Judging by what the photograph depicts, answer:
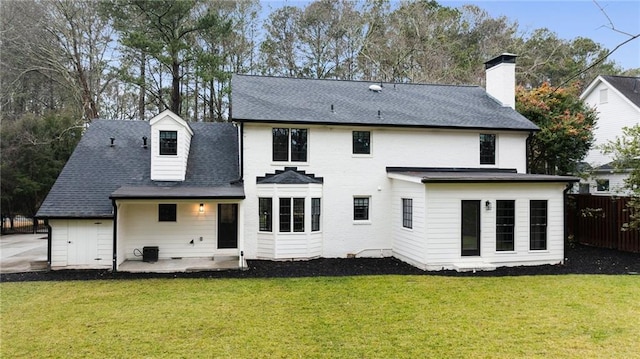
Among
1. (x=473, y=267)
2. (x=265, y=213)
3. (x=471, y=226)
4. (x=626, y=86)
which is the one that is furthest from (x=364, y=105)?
(x=626, y=86)

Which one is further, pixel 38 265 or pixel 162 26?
pixel 162 26

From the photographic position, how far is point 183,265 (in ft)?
39.5

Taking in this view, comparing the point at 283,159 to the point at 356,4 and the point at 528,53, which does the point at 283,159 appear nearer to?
the point at 356,4

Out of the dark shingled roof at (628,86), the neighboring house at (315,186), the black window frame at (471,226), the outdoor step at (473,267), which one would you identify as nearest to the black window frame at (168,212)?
the neighboring house at (315,186)

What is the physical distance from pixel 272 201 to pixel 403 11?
22.4 meters

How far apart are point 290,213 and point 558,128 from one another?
12226mm

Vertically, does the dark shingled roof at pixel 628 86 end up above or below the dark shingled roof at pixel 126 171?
above

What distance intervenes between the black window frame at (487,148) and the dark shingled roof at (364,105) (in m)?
0.56

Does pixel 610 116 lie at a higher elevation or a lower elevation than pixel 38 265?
higher

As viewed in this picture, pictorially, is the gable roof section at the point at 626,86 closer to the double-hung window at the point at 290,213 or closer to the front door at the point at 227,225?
the double-hung window at the point at 290,213

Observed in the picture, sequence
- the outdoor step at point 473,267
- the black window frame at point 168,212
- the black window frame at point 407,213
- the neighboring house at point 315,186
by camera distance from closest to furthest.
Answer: the outdoor step at point 473,267 → the neighboring house at point 315,186 → the black window frame at point 407,213 → the black window frame at point 168,212

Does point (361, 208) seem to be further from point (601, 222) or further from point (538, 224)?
point (601, 222)

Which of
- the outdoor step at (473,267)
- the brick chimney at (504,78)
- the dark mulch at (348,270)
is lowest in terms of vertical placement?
the dark mulch at (348,270)

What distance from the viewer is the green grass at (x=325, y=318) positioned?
5773 mm
